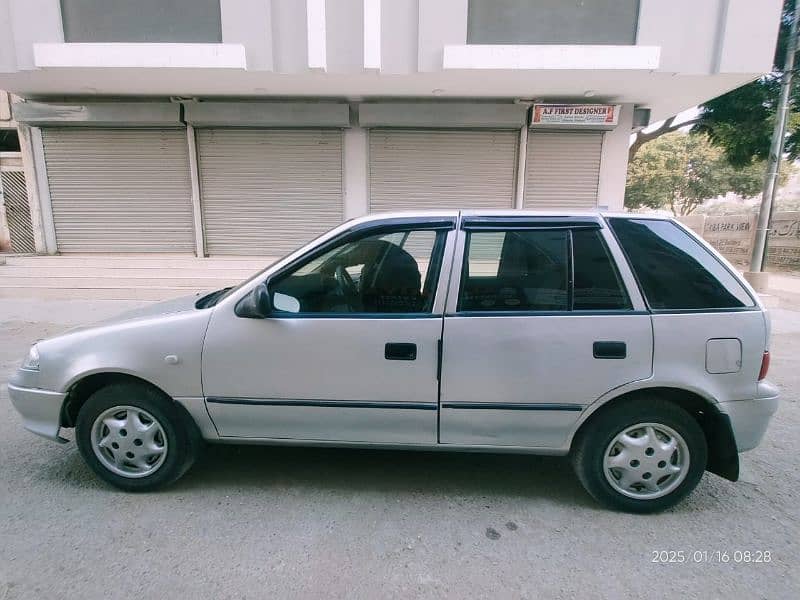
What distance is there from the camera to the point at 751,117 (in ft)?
35.8

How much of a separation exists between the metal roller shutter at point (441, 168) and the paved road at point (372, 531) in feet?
25.6

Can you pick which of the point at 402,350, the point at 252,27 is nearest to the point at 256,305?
the point at 402,350

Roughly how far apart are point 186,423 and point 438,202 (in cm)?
841

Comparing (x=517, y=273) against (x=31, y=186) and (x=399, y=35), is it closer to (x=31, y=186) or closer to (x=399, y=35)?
(x=399, y=35)

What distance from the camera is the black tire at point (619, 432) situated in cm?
249

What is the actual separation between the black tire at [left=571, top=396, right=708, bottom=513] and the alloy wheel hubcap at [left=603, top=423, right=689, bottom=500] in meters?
0.02

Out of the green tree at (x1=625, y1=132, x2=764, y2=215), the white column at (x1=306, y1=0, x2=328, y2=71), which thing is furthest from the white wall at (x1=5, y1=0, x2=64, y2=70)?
the green tree at (x1=625, y1=132, x2=764, y2=215)

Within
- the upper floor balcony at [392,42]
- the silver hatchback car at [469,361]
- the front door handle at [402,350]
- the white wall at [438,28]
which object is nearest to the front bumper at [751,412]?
the silver hatchback car at [469,361]

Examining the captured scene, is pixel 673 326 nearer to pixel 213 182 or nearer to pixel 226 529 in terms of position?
pixel 226 529

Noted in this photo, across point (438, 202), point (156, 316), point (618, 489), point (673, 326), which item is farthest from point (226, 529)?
point (438, 202)

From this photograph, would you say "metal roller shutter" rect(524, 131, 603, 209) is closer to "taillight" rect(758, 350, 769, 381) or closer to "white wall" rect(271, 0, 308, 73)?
"white wall" rect(271, 0, 308, 73)

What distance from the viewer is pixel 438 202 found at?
10.2m

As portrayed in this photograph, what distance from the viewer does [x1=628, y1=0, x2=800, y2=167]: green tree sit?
10.5m

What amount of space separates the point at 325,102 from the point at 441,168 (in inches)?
115
